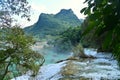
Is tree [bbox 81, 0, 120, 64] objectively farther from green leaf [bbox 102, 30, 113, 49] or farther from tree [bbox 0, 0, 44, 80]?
tree [bbox 0, 0, 44, 80]

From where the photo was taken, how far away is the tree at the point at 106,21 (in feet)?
4.32

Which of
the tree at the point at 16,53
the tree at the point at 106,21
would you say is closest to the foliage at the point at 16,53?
the tree at the point at 16,53

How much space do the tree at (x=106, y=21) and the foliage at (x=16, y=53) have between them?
9586mm

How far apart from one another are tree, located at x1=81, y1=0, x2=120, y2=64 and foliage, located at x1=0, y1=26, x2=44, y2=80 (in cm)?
959

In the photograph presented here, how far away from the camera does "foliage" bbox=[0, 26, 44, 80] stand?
11.4 m

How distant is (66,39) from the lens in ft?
172

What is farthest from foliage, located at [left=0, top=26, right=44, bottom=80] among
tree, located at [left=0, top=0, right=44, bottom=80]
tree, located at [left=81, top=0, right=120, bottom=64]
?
tree, located at [left=81, top=0, right=120, bottom=64]

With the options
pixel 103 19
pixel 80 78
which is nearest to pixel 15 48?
pixel 80 78

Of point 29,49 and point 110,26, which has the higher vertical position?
point 110,26

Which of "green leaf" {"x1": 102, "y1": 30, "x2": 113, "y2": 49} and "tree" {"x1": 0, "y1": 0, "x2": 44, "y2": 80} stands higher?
"green leaf" {"x1": 102, "y1": 30, "x2": 113, "y2": 49}

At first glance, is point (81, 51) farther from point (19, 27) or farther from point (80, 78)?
point (19, 27)

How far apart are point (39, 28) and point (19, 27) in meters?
63.9

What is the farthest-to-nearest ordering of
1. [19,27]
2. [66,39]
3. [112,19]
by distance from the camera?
[66,39] < [19,27] < [112,19]

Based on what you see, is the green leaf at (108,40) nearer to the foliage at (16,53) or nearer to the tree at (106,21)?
the tree at (106,21)
